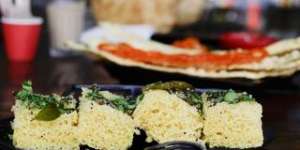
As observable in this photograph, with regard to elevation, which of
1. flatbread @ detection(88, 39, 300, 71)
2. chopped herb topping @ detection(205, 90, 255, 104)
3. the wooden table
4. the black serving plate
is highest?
chopped herb topping @ detection(205, 90, 255, 104)

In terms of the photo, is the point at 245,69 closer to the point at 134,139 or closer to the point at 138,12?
the point at 134,139

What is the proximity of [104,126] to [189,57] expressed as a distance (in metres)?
0.89

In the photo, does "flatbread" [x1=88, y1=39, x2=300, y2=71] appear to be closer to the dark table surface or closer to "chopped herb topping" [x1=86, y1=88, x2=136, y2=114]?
the dark table surface

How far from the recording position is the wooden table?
1.72m

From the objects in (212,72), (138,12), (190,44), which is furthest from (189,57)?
(138,12)

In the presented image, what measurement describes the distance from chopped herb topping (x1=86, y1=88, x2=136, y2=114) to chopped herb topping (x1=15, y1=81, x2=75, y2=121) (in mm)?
53

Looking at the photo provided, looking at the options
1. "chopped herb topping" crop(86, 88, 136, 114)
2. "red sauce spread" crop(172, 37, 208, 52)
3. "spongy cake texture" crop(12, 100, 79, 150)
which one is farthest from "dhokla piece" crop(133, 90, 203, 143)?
"red sauce spread" crop(172, 37, 208, 52)

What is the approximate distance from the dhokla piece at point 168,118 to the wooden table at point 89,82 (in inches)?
7.2

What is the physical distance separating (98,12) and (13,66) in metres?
0.82

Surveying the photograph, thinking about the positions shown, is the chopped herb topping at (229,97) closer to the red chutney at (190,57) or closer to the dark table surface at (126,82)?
the dark table surface at (126,82)

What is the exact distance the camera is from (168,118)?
1.46m

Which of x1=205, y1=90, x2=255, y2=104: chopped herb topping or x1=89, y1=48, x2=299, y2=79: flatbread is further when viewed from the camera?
x1=89, y1=48, x2=299, y2=79: flatbread

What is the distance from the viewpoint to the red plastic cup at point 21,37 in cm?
262

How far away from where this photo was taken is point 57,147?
141cm
